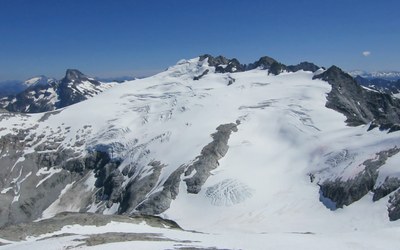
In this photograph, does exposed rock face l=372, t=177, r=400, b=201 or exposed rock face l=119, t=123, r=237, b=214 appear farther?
exposed rock face l=119, t=123, r=237, b=214

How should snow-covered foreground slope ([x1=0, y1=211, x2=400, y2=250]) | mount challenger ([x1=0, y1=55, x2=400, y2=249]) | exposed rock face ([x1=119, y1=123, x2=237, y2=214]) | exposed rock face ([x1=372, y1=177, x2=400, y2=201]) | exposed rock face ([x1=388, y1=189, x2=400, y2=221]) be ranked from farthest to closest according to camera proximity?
1. exposed rock face ([x1=119, y1=123, x2=237, y2=214])
2. exposed rock face ([x1=372, y1=177, x2=400, y2=201])
3. mount challenger ([x1=0, y1=55, x2=400, y2=249])
4. exposed rock face ([x1=388, y1=189, x2=400, y2=221])
5. snow-covered foreground slope ([x1=0, y1=211, x2=400, y2=250])

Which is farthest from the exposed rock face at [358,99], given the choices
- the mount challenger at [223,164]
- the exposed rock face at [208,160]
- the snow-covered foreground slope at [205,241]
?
the snow-covered foreground slope at [205,241]

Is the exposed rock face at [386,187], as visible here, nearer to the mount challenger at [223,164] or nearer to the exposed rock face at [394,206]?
the mount challenger at [223,164]

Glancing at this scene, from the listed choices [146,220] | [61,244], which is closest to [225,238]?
[61,244]

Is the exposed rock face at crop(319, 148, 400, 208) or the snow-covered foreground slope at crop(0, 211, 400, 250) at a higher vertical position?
the exposed rock face at crop(319, 148, 400, 208)

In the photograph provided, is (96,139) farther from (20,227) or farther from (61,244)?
(61,244)

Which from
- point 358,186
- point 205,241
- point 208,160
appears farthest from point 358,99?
point 205,241

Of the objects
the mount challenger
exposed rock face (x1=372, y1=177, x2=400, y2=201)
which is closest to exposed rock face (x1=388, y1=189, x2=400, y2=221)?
the mount challenger

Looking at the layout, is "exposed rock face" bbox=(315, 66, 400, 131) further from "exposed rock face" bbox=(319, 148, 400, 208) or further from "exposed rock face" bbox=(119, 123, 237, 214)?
"exposed rock face" bbox=(319, 148, 400, 208)
